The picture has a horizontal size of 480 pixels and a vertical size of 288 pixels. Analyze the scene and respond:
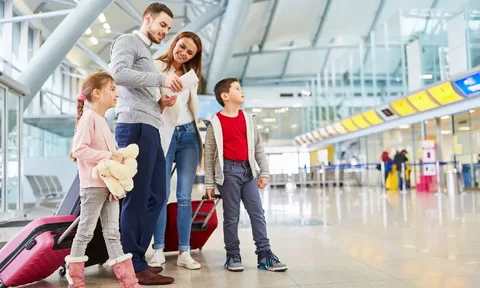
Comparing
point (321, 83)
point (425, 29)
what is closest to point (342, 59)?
point (321, 83)

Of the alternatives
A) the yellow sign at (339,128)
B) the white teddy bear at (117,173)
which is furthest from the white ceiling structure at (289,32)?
the white teddy bear at (117,173)

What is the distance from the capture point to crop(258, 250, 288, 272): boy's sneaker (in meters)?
3.22

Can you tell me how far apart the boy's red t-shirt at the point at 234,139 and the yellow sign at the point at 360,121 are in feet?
61.0

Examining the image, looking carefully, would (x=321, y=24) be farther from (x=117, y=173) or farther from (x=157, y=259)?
(x=117, y=173)

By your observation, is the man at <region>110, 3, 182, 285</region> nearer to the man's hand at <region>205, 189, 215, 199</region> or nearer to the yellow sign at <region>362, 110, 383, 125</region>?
the man's hand at <region>205, 189, 215, 199</region>

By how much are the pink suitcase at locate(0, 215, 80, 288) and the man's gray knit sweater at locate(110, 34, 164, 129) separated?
0.76 m

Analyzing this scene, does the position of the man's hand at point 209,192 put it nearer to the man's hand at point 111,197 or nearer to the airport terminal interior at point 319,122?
the airport terminal interior at point 319,122

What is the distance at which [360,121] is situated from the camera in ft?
71.7

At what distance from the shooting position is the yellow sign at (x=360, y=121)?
845 inches

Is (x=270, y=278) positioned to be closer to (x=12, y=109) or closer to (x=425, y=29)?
(x=12, y=109)

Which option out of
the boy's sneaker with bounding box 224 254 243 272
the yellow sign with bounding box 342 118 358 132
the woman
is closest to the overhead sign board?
the yellow sign with bounding box 342 118 358 132

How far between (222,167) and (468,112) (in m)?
14.6

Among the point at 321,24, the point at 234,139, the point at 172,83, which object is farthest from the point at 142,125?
the point at 321,24

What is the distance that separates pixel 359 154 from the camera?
84.4 feet
